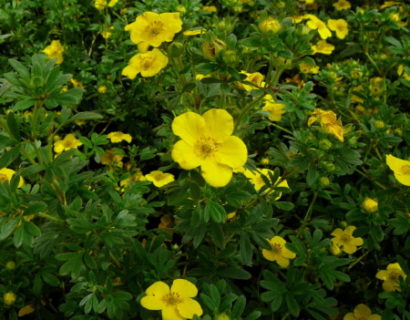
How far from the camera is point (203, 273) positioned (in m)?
1.94

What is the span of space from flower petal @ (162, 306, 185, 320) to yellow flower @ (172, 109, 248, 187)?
50 centimetres

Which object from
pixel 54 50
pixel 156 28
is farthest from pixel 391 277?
pixel 54 50

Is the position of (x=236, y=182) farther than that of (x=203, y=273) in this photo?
No

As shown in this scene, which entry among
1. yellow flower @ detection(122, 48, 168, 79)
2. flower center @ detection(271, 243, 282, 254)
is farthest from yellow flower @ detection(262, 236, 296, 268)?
yellow flower @ detection(122, 48, 168, 79)

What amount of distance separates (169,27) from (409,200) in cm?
121

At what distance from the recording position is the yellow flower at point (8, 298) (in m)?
1.79

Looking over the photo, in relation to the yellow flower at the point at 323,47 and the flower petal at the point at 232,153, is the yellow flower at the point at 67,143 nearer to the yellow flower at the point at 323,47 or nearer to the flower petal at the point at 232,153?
the flower petal at the point at 232,153

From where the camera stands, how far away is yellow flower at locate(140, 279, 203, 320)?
5.23 ft

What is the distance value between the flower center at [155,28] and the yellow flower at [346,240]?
123 cm

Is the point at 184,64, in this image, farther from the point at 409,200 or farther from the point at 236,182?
the point at 409,200

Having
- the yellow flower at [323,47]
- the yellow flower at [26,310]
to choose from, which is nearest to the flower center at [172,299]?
the yellow flower at [26,310]

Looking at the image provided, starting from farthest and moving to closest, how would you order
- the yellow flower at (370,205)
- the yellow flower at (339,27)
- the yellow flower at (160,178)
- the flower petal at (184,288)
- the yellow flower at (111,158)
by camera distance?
the yellow flower at (339,27), the yellow flower at (111,158), the yellow flower at (160,178), the yellow flower at (370,205), the flower petal at (184,288)

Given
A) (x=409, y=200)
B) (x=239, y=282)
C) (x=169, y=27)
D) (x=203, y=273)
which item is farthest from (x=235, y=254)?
(x=169, y=27)

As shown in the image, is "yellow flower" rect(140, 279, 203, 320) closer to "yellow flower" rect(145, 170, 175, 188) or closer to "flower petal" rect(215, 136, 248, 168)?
"flower petal" rect(215, 136, 248, 168)
